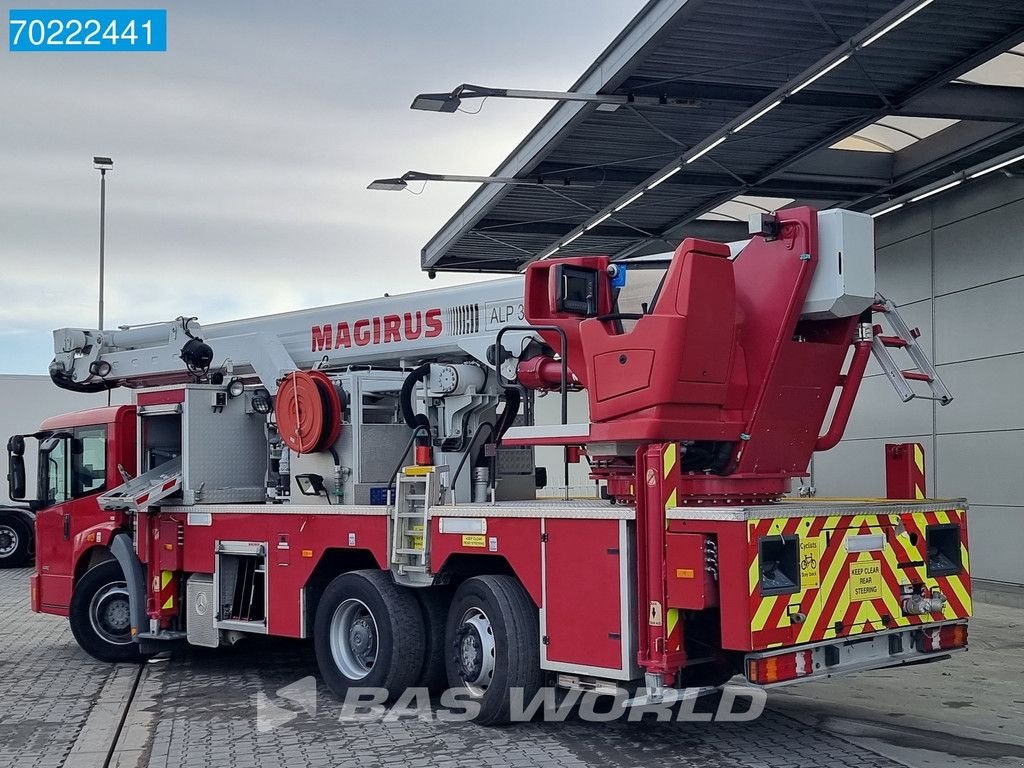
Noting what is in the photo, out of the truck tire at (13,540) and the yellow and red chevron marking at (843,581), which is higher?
the yellow and red chevron marking at (843,581)

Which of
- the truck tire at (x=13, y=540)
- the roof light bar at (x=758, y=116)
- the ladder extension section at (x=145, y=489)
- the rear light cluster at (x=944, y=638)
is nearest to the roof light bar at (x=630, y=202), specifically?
the roof light bar at (x=758, y=116)

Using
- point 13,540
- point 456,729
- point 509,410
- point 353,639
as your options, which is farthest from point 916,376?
point 13,540

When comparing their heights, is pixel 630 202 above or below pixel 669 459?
above

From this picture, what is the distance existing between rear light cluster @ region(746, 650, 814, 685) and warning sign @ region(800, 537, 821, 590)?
40 cm

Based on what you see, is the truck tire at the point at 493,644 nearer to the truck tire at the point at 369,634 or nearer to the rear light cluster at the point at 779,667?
the truck tire at the point at 369,634

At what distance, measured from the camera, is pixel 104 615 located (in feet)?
37.8

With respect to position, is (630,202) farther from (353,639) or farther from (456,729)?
(456,729)

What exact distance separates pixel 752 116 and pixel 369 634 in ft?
22.8

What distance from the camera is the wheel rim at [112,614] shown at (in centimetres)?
1145

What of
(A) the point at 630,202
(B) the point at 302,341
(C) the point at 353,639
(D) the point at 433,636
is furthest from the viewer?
(A) the point at 630,202

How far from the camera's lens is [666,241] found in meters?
19.4

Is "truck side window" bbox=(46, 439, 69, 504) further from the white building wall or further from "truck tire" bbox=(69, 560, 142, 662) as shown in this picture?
the white building wall

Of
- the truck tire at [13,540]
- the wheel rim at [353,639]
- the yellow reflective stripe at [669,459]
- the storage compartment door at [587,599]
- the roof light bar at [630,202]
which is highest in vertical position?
the roof light bar at [630,202]

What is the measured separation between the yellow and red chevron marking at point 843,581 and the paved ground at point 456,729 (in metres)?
0.81
